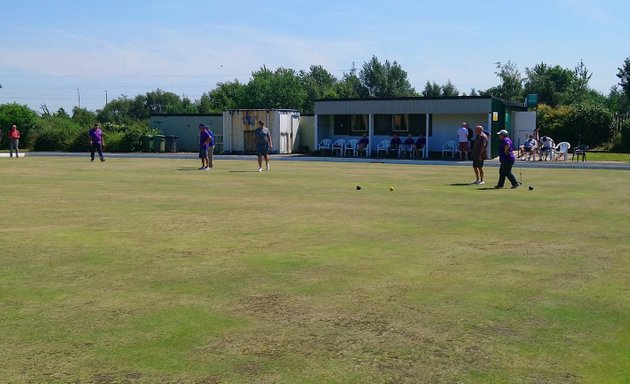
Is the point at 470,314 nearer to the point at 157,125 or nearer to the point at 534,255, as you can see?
the point at 534,255

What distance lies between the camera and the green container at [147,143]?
42.5 m

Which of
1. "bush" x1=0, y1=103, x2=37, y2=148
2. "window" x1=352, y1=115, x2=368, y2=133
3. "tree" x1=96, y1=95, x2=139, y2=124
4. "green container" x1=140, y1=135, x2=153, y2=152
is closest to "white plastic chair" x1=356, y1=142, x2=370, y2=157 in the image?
"window" x1=352, y1=115, x2=368, y2=133

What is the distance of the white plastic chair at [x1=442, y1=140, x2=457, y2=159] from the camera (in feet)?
116

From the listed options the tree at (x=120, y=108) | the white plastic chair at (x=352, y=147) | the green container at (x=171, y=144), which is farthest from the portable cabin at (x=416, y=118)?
the tree at (x=120, y=108)

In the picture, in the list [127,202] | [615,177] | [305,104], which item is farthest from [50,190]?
[305,104]

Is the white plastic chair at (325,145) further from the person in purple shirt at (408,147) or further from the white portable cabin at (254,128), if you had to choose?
the person in purple shirt at (408,147)

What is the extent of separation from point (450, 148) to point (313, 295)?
30.8 metres

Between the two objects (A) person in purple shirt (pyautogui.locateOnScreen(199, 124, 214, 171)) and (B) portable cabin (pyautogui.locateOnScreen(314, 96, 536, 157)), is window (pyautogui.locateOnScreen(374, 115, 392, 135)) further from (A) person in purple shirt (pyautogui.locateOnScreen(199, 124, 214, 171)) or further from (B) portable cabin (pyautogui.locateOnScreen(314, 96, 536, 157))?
(A) person in purple shirt (pyautogui.locateOnScreen(199, 124, 214, 171))

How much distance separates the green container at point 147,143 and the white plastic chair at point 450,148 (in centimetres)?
1807

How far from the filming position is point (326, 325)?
509 cm

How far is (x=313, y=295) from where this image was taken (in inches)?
234

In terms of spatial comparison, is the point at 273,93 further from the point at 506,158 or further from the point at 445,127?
the point at 506,158

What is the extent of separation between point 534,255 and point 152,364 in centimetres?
505

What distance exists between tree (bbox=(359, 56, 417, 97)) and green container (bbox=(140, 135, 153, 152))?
171ft
